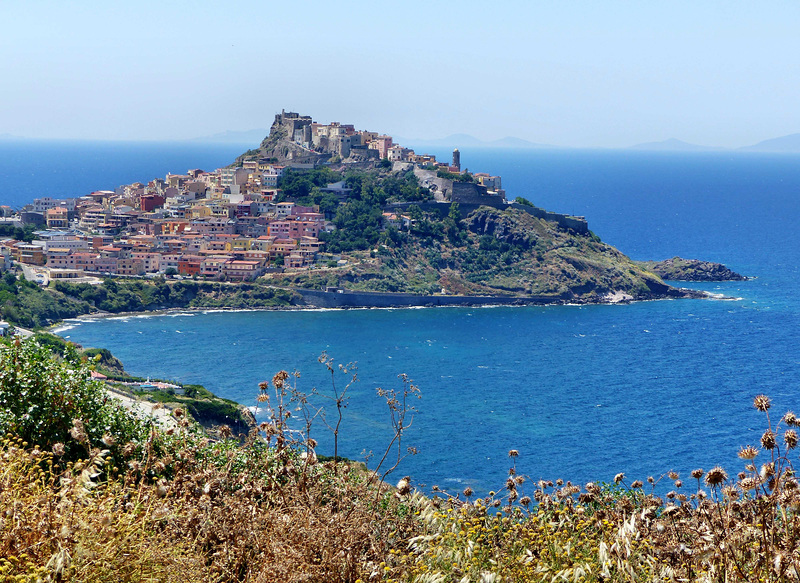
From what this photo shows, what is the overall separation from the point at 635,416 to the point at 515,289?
2058cm

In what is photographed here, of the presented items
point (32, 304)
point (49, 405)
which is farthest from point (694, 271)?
point (49, 405)

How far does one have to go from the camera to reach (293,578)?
424cm

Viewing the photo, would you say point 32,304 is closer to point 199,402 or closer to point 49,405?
point 199,402

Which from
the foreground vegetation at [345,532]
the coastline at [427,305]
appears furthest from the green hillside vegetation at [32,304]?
the foreground vegetation at [345,532]

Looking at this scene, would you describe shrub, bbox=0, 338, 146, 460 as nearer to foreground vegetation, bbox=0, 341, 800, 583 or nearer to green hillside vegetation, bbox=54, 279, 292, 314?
foreground vegetation, bbox=0, 341, 800, 583

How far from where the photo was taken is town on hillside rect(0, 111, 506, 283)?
44625 millimetres

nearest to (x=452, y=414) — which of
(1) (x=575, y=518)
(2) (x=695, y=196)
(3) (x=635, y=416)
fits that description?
(3) (x=635, y=416)

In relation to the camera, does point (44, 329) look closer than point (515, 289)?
Yes

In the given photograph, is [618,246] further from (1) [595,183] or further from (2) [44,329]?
(1) [595,183]

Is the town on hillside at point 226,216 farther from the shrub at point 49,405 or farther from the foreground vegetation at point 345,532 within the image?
the foreground vegetation at point 345,532

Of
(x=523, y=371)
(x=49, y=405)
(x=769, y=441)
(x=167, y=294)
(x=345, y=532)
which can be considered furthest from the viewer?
(x=167, y=294)

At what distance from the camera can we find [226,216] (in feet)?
166

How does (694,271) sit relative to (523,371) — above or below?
above

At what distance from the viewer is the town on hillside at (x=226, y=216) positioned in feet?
146
